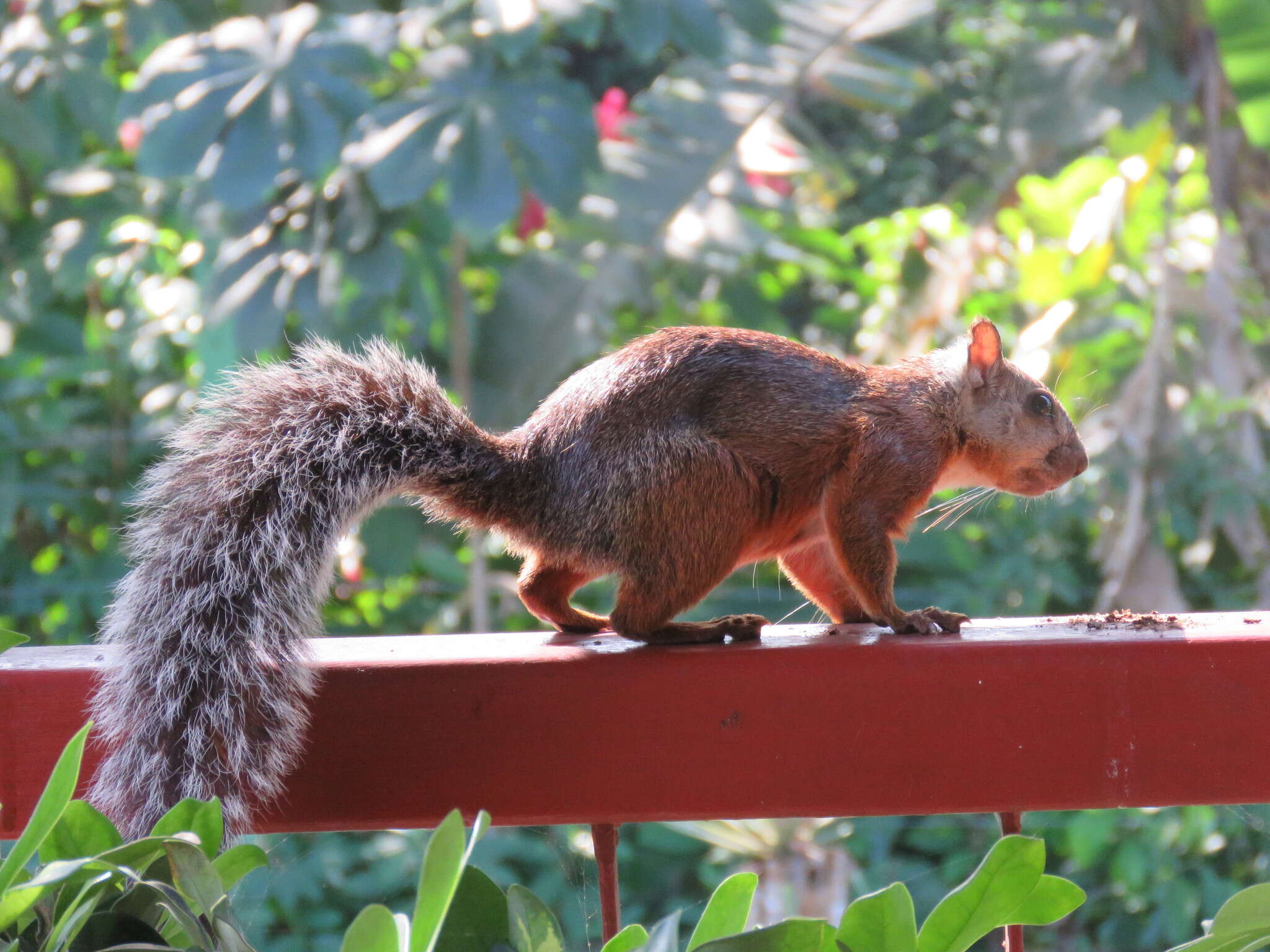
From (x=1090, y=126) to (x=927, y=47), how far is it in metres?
1.75

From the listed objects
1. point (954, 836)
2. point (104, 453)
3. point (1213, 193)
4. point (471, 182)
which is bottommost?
point (954, 836)

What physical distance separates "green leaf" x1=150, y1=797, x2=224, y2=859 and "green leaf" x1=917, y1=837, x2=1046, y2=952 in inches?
14.6

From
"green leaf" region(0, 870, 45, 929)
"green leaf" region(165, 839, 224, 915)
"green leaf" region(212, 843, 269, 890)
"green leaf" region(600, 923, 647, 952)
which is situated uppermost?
"green leaf" region(0, 870, 45, 929)

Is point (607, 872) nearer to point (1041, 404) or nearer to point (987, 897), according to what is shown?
point (987, 897)

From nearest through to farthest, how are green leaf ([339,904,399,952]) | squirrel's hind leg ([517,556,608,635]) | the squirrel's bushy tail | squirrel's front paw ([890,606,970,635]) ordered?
1. green leaf ([339,904,399,952])
2. the squirrel's bushy tail
3. squirrel's front paw ([890,606,970,635])
4. squirrel's hind leg ([517,556,608,635])

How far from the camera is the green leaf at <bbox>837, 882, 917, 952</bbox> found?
64 cm

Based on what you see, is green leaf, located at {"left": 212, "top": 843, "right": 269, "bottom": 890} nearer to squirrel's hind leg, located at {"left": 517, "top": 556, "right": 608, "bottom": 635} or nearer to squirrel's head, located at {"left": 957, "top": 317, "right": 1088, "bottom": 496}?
squirrel's hind leg, located at {"left": 517, "top": 556, "right": 608, "bottom": 635}

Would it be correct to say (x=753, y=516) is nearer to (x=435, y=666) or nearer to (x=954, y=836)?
(x=435, y=666)

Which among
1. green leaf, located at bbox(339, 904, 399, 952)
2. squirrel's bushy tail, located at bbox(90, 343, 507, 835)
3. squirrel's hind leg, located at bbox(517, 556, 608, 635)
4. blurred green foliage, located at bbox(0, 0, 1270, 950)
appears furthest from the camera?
blurred green foliage, located at bbox(0, 0, 1270, 950)

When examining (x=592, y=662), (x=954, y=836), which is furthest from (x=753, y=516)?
(x=954, y=836)

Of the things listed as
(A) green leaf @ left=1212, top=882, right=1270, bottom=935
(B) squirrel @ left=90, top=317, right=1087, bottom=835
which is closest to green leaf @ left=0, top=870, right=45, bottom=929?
(B) squirrel @ left=90, top=317, right=1087, bottom=835

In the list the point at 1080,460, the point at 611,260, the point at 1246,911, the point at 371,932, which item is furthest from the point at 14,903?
the point at 611,260

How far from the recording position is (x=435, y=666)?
90 centimetres

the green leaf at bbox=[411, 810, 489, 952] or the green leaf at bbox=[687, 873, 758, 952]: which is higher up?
the green leaf at bbox=[411, 810, 489, 952]
